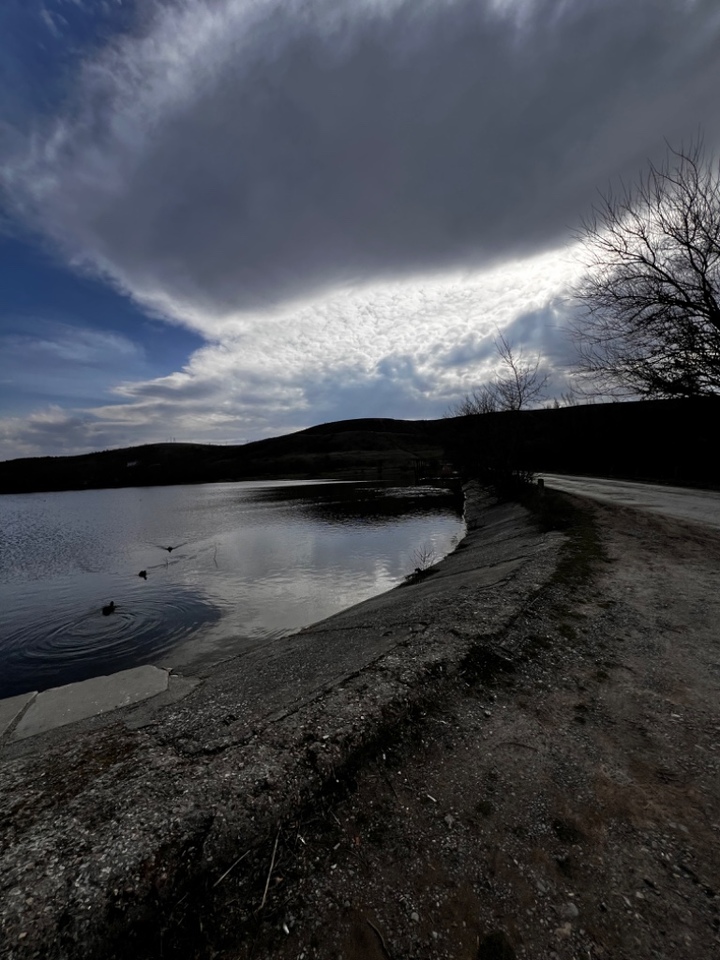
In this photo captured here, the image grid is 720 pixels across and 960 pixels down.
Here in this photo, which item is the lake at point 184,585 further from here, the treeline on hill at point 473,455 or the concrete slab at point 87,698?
the treeline on hill at point 473,455

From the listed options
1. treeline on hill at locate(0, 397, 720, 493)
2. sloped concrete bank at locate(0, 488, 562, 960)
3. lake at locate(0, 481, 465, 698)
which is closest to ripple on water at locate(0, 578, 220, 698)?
lake at locate(0, 481, 465, 698)

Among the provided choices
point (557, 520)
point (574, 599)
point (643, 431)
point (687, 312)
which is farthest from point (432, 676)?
point (643, 431)

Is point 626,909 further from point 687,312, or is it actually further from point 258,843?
point 687,312

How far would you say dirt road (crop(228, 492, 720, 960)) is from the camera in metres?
2.28

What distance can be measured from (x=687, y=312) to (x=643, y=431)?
44186mm

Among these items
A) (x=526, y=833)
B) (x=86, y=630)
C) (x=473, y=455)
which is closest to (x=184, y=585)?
(x=86, y=630)

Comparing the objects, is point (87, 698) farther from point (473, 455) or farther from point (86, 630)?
point (473, 455)

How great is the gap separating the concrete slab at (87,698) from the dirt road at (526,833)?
14.9ft

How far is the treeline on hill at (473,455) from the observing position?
3188 cm

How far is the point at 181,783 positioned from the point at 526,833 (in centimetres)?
261

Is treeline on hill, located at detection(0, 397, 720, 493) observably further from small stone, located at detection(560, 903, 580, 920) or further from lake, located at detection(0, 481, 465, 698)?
small stone, located at detection(560, 903, 580, 920)

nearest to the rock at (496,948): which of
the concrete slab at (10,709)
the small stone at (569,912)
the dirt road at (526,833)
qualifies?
the dirt road at (526,833)

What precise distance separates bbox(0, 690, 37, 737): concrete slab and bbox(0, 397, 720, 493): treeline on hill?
1894 centimetres

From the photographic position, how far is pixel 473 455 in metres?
45.6
